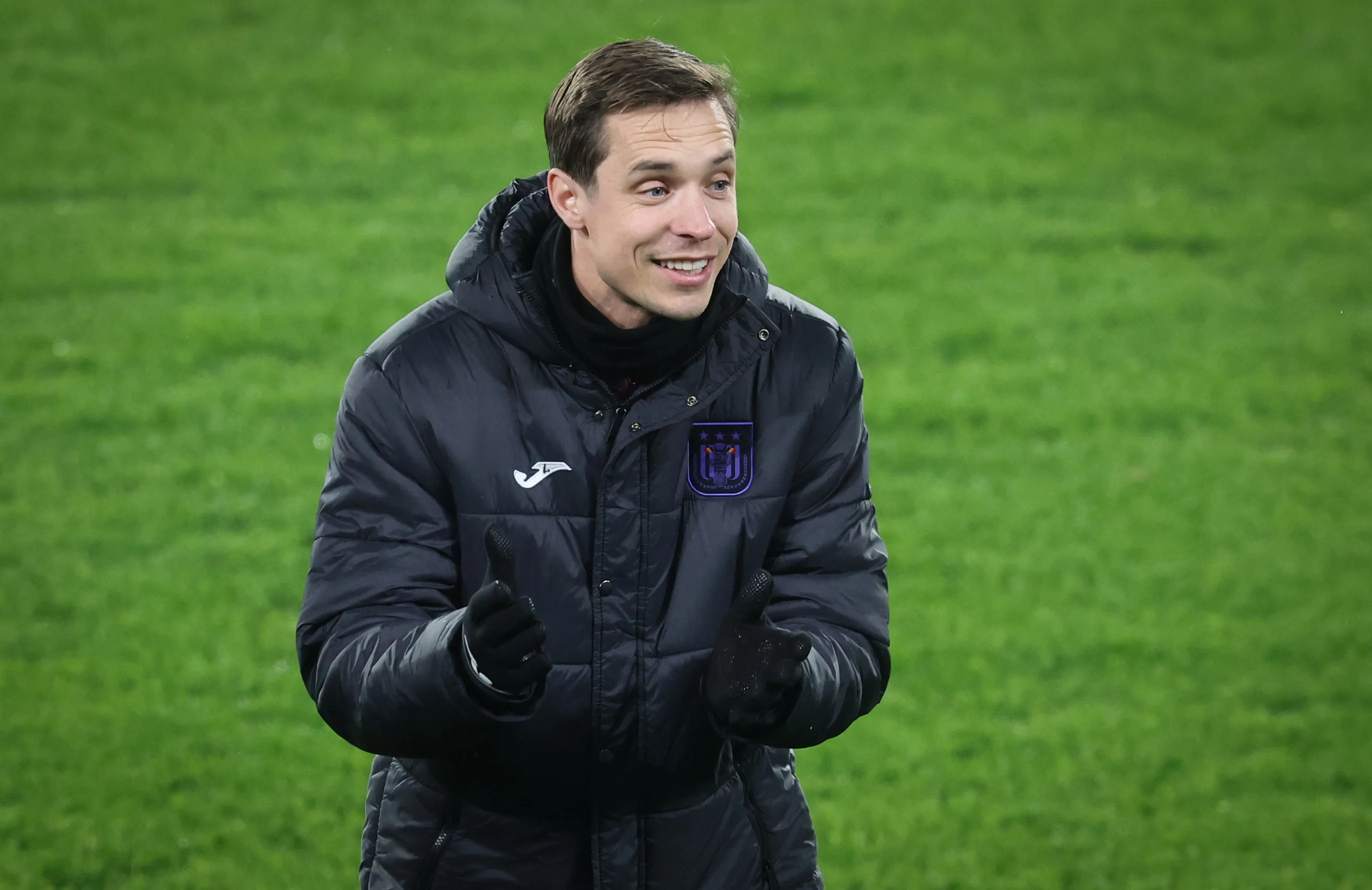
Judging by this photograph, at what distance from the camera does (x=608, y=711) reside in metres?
3.13

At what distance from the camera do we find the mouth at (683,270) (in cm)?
309

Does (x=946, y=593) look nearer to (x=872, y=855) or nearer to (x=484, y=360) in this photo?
(x=872, y=855)

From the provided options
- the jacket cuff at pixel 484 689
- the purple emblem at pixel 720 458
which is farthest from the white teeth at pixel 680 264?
the jacket cuff at pixel 484 689

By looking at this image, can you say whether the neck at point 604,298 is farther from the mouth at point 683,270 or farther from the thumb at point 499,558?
the thumb at point 499,558

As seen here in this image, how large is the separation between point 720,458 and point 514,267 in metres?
0.52

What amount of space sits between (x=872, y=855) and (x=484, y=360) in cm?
326

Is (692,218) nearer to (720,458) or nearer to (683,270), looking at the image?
(683,270)

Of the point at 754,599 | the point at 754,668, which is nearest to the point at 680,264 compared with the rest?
the point at 754,599

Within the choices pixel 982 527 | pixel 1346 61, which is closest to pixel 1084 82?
pixel 1346 61

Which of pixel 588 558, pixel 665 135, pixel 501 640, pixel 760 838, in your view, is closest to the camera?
pixel 501 640

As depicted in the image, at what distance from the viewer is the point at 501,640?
2.79 metres

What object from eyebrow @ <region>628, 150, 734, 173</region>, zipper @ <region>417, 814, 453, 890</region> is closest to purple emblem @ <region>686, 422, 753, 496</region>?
eyebrow @ <region>628, 150, 734, 173</region>

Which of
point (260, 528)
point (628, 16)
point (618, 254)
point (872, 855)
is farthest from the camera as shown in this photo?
point (628, 16)

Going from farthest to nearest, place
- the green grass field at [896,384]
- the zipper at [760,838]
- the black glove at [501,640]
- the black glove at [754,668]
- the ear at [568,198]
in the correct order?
1. the green grass field at [896,384]
2. the zipper at [760,838]
3. the ear at [568,198]
4. the black glove at [754,668]
5. the black glove at [501,640]
